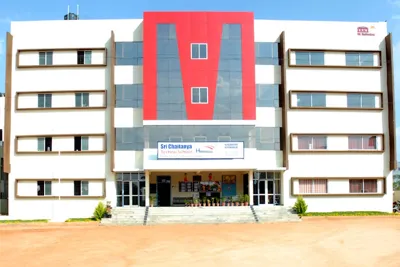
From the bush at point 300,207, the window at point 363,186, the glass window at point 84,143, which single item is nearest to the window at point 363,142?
the window at point 363,186

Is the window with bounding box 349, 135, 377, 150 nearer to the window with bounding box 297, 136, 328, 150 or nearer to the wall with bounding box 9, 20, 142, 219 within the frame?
the window with bounding box 297, 136, 328, 150

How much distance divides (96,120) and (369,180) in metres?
20.3

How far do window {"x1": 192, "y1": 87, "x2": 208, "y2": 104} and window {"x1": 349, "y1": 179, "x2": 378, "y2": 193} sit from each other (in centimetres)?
1226

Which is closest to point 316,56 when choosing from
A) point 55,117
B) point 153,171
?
point 153,171

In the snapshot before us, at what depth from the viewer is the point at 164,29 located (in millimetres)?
35000

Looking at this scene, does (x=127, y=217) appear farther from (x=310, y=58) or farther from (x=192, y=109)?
(x=310, y=58)

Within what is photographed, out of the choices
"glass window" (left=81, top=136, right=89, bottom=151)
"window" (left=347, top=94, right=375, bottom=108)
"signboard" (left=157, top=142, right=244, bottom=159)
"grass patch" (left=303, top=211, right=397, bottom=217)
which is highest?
"window" (left=347, top=94, right=375, bottom=108)

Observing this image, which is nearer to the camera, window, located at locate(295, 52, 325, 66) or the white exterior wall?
the white exterior wall

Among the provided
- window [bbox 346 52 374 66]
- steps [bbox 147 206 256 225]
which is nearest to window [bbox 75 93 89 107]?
steps [bbox 147 206 256 225]

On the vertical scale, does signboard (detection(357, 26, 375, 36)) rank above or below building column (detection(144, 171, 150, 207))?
above

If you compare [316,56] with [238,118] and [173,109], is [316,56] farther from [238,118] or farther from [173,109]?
[173,109]

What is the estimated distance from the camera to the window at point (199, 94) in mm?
34438

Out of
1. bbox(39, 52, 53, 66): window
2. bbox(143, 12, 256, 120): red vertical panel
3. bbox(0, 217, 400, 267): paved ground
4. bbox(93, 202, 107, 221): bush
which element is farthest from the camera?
bbox(39, 52, 53, 66): window

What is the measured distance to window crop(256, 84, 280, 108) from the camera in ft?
117
